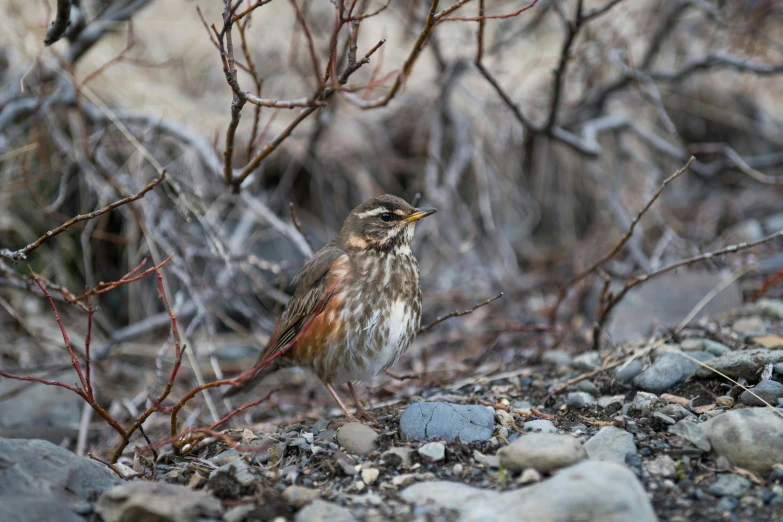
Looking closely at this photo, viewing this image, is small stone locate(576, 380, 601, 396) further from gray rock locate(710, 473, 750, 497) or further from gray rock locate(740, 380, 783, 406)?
gray rock locate(710, 473, 750, 497)

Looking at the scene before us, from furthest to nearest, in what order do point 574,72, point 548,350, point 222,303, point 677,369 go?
point 574,72 < point 222,303 < point 548,350 < point 677,369

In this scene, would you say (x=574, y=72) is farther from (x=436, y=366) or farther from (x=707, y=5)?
(x=436, y=366)

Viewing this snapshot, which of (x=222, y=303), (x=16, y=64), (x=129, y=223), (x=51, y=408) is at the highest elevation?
(x=16, y=64)

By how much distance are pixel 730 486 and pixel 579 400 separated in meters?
1.28

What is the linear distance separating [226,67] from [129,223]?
4169mm

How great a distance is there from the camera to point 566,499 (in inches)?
105

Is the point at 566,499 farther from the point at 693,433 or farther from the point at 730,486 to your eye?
the point at 693,433

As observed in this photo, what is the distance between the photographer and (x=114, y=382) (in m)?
6.54

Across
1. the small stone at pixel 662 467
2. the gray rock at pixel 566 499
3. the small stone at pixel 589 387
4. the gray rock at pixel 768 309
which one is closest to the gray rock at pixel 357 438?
the gray rock at pixel 566 499

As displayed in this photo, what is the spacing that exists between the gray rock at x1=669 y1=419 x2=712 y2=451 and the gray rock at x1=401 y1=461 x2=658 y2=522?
670 millimetres

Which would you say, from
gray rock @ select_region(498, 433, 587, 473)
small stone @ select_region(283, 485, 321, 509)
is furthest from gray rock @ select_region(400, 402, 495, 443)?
small stone @ select_region(283, 485, 321, 509)

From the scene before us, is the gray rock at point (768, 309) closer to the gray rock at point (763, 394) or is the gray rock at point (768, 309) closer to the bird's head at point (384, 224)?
the gray rock at point (763, 394)

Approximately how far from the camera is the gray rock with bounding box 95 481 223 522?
2783 millimetres

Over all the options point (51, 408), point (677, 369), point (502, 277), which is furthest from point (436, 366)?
point (51, 408)
